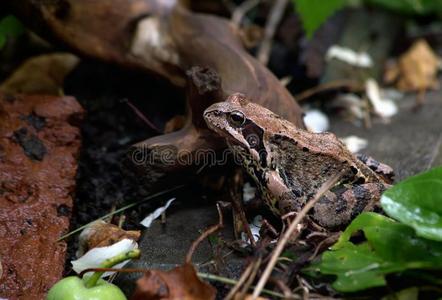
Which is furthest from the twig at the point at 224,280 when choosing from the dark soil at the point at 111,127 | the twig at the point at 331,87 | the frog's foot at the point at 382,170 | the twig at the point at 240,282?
the twig at the point at 331,87

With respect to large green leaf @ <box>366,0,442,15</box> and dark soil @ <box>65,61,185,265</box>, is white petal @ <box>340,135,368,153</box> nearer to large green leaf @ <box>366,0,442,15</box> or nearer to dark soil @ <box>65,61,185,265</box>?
dark soil @ <box>65,61,185,265</box>

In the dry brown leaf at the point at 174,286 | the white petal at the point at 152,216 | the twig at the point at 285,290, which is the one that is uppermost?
the twig at the point at 285,290

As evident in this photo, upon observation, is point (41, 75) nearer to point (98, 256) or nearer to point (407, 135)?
point (98, 256)

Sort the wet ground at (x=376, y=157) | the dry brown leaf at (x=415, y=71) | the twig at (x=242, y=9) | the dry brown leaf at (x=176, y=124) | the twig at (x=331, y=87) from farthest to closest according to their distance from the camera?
1. the dry brown leaf at (x=415, y=71)
2. the twig at (x=242, y=9)
3. the twig at (x=331, y=87)
4. the dry brown leaf at (x=176, y=124)
5. the wet ground at (x=376, y=157)

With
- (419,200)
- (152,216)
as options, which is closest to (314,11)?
(152,216)

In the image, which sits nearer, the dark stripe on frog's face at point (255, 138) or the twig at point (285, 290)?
the twig at point (285, 290)

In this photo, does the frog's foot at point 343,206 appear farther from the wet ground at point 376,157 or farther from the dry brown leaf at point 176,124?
the dry brown leaf at point 176,124
